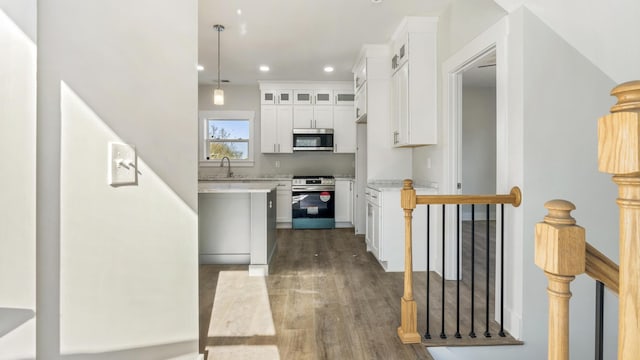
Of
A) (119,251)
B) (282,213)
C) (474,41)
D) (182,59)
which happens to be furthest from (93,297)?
(282,213)

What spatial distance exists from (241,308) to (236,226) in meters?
→ 1.22

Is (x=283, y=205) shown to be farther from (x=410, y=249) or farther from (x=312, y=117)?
(x=410, y=249)

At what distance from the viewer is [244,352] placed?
208cm

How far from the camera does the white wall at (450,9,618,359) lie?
218 centimetres

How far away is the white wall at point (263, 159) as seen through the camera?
21.7 feet

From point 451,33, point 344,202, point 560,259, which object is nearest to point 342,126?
point 344,202

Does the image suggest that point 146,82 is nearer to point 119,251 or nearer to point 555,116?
point 119,251

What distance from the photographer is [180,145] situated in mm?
1172

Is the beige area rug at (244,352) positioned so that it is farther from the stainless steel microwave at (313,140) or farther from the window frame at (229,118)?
the window frame at (229,118)

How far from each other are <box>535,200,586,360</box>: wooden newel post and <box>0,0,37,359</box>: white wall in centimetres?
103

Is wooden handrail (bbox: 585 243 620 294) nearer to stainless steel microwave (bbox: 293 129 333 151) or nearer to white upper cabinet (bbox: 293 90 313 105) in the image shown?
stainless steel microwave (bbox: 293 129 333 151)

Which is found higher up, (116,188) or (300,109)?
(300,109)

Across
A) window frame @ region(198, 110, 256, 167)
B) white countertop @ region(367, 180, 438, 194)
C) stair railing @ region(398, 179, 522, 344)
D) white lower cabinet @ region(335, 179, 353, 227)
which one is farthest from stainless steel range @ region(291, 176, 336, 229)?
stair railing @ region(398, 179, 522, 344)

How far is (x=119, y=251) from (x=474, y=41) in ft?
9.49
